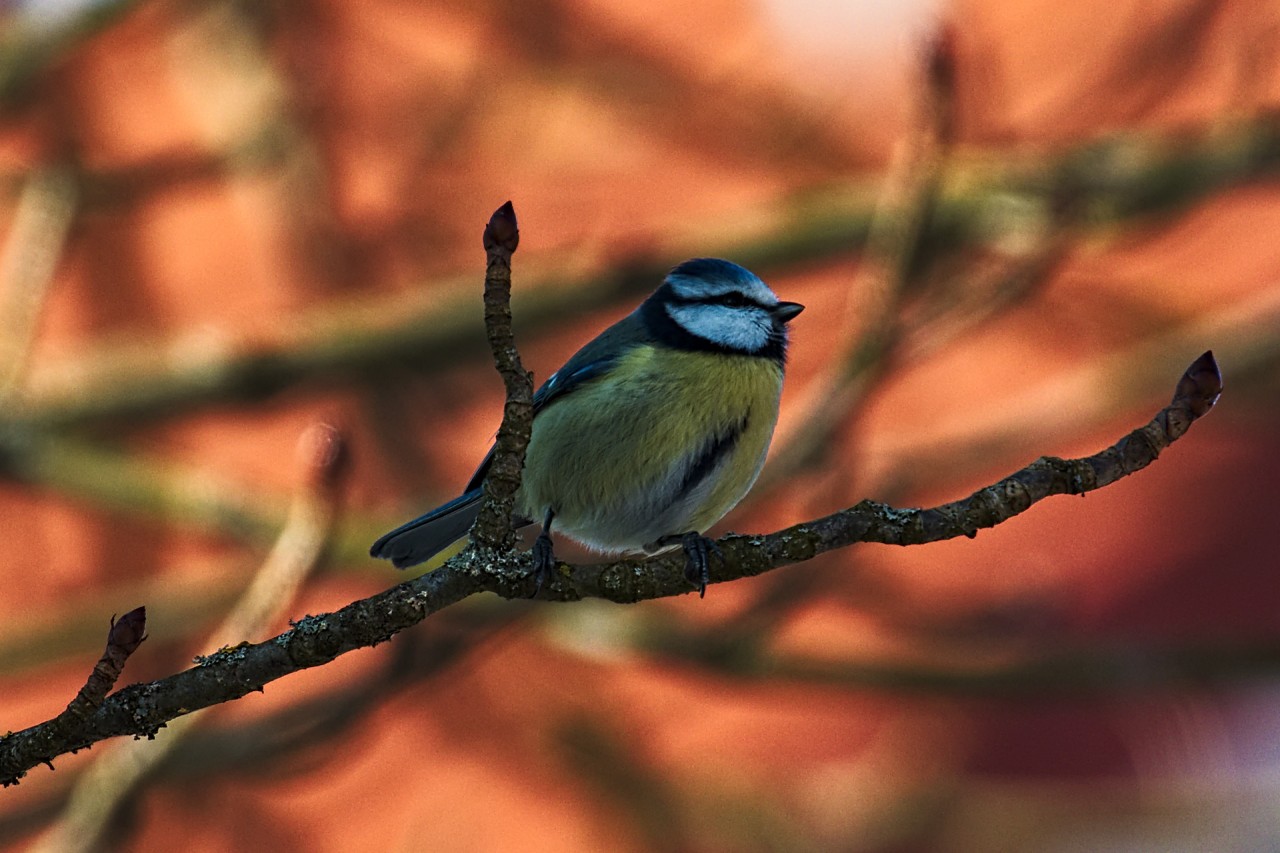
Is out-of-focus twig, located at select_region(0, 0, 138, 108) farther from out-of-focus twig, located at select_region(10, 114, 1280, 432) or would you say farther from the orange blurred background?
out-of-focus twig, located at select_region(10, 114, 1280, 432)

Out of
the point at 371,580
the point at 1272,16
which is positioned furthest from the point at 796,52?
the point at 371,580

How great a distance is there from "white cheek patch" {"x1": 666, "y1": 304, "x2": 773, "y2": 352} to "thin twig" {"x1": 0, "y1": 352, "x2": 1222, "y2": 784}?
27.3 inches

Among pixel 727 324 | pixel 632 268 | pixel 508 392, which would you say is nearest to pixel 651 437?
pixel 727 324

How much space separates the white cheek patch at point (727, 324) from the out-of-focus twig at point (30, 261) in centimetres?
147

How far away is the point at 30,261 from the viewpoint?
274cm

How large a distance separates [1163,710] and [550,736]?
1.61m

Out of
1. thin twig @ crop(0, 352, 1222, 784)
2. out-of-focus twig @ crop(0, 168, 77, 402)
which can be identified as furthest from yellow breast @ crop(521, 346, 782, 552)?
out-of-focus twig @ crop(0, 168, 77, 402)

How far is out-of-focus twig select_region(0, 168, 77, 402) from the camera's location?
260 centimetres

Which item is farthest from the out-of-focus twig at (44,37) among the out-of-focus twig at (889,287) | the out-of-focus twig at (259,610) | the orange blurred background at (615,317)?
the out-of-focus twig at (889,287)

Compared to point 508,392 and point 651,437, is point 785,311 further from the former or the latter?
point 508,392

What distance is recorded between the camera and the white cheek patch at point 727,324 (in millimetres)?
1896

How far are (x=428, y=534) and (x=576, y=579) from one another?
74cm

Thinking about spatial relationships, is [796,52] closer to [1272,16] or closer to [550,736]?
[1272,16]

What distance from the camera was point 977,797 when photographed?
133 inches
